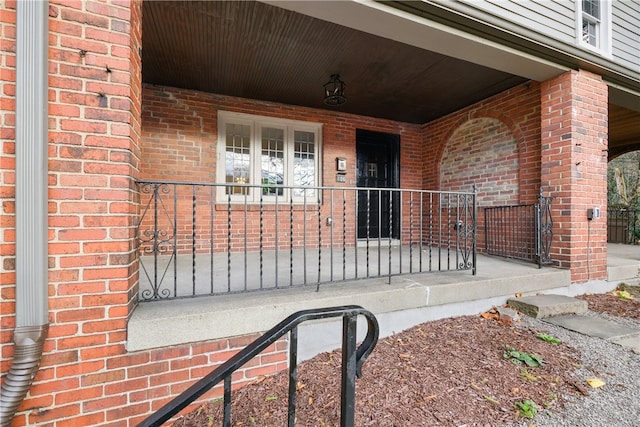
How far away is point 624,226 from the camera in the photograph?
7984 millimetres

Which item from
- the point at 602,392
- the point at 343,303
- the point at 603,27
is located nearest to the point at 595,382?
the point at 602,392

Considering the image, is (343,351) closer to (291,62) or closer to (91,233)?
(91,233)

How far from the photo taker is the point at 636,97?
4.27 meters

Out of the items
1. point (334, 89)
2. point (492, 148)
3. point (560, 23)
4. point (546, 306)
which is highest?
point (560, 23)

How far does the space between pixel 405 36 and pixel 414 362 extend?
2.89m

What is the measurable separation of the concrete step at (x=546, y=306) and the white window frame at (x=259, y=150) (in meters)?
2.89

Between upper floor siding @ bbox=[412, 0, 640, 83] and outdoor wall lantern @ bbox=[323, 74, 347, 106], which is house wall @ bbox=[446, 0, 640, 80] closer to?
upper floor siding @ bbox=[412, 0, 640, 83]

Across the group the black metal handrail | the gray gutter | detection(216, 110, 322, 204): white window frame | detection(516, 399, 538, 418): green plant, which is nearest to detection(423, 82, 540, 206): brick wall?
detection(216, 110, 322, 204): white window frame

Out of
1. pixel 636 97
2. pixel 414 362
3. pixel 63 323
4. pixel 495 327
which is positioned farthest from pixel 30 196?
pixel 636 97

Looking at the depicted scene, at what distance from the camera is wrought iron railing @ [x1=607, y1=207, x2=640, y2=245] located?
302 inches

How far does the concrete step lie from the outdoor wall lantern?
3.36m

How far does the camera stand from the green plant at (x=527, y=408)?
1.58 m

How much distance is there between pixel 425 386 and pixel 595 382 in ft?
3.71

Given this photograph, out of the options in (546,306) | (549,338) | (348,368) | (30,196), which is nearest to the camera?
(348,368)
